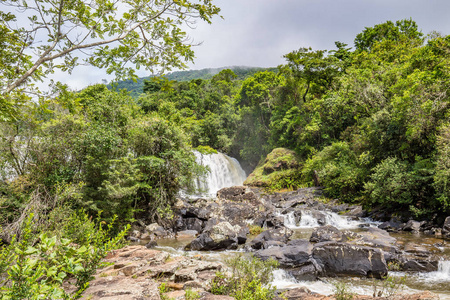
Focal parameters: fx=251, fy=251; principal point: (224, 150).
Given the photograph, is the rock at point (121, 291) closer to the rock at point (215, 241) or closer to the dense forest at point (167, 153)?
the dense forest at point (167, 153)

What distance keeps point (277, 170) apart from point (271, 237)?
52.5 ft

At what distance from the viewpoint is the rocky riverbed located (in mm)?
5103

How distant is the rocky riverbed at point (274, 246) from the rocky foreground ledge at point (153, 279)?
0.02 metres

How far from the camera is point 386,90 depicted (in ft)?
60.4

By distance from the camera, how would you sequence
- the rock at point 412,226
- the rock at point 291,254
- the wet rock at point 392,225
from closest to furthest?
1. the rock at point 291,254
2. the rock at point 412,226
3. the wet rock at point 392,225

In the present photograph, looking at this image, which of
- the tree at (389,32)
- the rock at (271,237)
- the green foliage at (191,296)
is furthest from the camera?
the tree at (389,32)

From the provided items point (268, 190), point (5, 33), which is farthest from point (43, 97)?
point (268, 190)

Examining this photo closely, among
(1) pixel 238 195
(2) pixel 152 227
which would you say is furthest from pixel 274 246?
(1) pixel 238 195

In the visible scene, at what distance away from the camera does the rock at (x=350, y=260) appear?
297 inches

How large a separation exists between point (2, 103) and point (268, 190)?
77.6 ft

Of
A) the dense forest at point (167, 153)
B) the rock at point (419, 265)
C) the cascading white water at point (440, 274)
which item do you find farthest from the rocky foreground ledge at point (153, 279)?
the rock at point (419, 265)

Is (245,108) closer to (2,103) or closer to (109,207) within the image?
A: (109,207)

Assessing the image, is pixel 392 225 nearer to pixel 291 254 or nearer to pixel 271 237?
pixel 271 237

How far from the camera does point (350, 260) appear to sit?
7.82 meters
